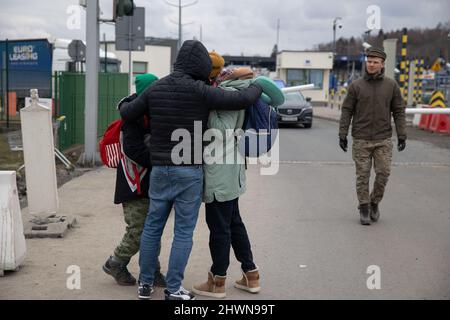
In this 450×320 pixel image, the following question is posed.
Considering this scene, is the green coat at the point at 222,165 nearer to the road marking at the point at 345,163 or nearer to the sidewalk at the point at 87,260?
the sidewalk at the point at 87,260

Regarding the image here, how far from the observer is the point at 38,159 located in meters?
7.15

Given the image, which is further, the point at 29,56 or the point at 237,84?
the point at 29,56

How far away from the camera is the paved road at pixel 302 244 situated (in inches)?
206

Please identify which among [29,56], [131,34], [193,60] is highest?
[131,34]

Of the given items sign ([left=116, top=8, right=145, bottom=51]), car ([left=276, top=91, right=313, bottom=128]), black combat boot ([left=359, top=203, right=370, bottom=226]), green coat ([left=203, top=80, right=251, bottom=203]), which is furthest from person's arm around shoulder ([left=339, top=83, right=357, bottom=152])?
car ([left=276, top=91, right=313, bottom=128])

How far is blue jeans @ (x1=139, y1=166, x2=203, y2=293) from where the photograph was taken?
15.3 feet

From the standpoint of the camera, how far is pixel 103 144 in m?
5.22

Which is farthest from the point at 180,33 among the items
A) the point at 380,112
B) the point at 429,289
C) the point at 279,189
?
→ the point at 429,289

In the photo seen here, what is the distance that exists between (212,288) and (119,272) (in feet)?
2.43

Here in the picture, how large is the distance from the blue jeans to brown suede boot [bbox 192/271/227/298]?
0.93 feet

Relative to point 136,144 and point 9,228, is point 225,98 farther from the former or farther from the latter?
point 9,228

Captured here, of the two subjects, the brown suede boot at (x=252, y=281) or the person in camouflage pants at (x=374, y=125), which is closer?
the brown suede boot at (x=252, y=281)

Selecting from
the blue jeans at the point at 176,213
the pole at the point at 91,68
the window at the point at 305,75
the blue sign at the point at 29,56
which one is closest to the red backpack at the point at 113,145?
the blue jeans at the point at 176,213

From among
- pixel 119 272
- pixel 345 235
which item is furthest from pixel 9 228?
pixel 345 235
